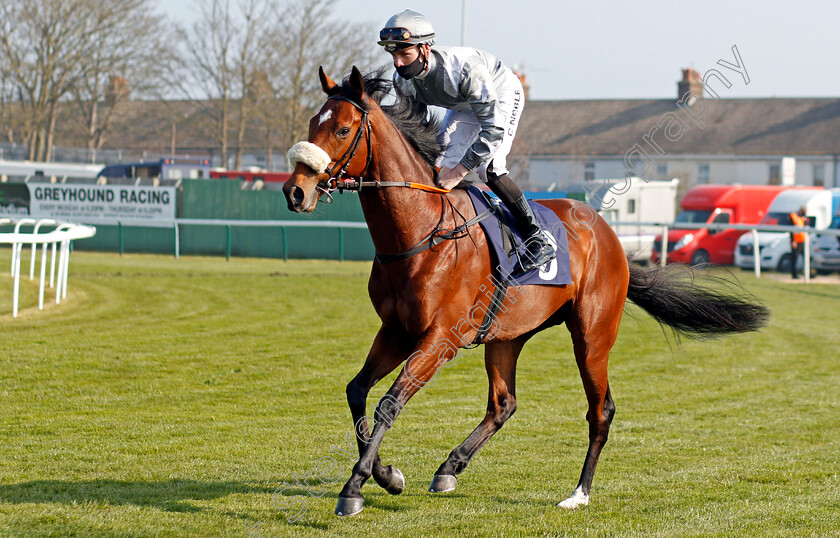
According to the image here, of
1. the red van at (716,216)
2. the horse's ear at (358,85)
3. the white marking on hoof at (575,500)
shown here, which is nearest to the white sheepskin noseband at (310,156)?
the horse's ear at (358,85)

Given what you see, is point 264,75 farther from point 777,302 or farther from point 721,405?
point 721,405

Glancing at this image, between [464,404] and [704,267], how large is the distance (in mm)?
2093

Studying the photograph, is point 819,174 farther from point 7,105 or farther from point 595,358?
point 595,358

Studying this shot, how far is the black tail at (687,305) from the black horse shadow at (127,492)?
2.64m

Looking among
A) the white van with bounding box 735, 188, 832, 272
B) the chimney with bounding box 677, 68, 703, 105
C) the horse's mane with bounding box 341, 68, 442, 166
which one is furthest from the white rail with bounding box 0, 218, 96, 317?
the chimney with bounding box 677, 68, 703, 105

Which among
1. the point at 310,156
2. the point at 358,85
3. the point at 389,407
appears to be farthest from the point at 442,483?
the point at 358,85

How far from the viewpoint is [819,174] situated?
139 feet

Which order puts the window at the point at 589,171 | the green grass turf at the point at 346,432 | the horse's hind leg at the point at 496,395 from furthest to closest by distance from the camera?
the window at the point at 589,171
the horse's hind leg at the point at 496,395
the green grass turf at the point at 346,432

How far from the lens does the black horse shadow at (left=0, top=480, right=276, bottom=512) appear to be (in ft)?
13.6

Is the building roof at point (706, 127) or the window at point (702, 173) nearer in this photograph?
the building roof at point (706, 127)

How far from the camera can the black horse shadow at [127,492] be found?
4.14 m

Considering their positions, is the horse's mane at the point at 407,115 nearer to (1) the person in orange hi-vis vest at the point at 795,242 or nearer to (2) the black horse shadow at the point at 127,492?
(2) the black horse shadow at the point at 127,492

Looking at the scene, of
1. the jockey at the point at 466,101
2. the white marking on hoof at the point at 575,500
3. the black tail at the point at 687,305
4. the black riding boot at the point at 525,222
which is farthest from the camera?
the black tail at the point at 687,305

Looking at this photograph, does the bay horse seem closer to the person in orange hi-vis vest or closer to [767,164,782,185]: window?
the person in orange hi-vis vest
